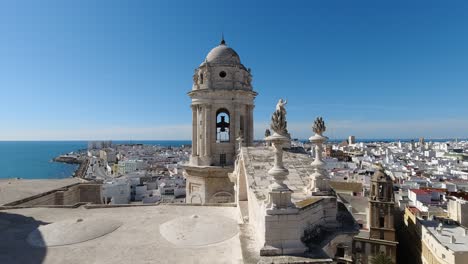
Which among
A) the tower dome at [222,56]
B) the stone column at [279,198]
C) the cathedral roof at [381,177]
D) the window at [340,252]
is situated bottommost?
the cathedral roof at [381,177]

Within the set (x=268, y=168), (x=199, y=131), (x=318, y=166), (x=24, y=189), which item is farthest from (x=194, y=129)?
(x=318, y=166)

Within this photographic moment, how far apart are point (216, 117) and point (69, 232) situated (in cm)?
865

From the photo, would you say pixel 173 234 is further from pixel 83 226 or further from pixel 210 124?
pixel 210 124

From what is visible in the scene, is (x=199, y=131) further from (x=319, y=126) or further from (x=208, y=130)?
(x=319, y=126)

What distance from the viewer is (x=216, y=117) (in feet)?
48.1

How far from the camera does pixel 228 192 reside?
14.0 metres

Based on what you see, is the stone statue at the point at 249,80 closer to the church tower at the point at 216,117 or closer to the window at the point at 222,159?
the church tower at the point at 216,117

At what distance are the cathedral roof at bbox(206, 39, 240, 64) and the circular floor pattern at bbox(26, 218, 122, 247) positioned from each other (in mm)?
8906

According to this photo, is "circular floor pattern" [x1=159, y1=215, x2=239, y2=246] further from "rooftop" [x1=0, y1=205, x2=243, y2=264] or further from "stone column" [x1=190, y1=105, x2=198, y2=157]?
"stone column" [x1=190, y1=105, x2=198, y2=157]

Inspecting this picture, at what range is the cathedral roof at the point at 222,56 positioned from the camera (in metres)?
14.2

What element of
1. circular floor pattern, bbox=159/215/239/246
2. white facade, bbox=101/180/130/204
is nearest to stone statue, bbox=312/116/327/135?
circular floor pattern, bbox=159/215/239/246

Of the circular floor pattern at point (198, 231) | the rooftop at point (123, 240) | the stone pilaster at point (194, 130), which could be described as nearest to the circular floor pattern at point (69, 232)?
the rooftop at point (123, 240)

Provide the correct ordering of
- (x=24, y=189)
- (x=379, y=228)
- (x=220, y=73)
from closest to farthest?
(x=24, y=189) < (x=220, y=73) < (x=379, y=228)

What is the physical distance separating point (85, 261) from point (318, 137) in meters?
5.74
